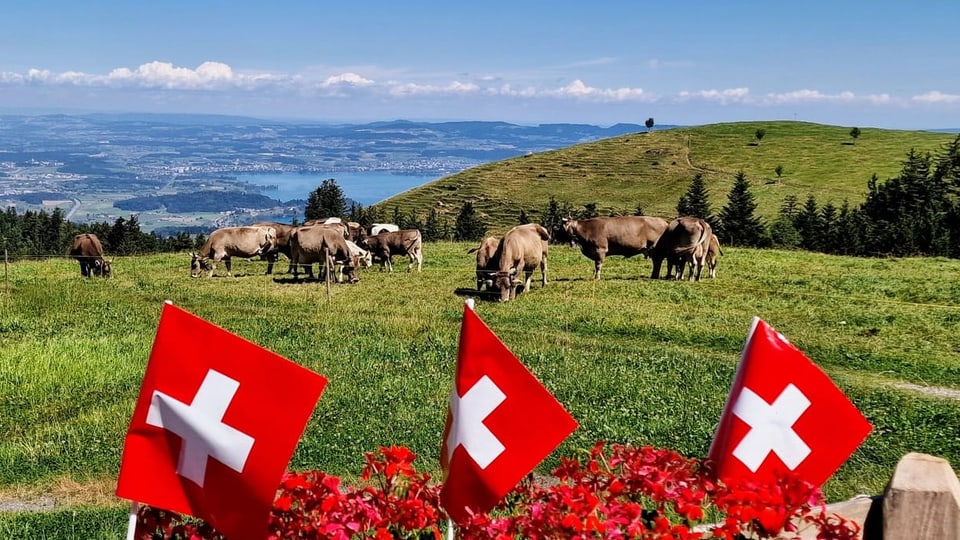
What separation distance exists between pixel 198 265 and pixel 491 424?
3066cm

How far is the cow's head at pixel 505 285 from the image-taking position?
78.2 feet

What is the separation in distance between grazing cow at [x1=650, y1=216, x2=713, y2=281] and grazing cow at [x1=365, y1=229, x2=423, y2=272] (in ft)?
36.5

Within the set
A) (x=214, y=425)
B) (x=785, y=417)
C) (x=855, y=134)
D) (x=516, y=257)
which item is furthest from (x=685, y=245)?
(x=855, y=134)

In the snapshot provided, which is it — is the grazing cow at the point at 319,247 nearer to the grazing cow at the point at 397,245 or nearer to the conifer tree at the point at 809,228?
the grazing cow at the point at 397,245

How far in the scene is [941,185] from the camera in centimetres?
6762

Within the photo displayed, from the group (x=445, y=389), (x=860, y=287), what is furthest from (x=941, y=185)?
(x=445, y=389)

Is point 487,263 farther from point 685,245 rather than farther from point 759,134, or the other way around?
point 759,134

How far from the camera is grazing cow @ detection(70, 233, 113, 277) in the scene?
104ft

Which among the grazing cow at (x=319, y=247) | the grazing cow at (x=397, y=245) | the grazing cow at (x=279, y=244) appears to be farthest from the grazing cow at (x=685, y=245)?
the grazing cow at (x=279, y=244)

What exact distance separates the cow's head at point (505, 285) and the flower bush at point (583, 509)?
59.7ft

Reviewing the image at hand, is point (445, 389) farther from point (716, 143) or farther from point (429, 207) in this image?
point (716, 143)

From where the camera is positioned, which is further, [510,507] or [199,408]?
[510,507]

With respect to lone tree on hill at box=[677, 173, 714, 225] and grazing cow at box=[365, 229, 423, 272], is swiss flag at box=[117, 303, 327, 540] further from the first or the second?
lone tree on hill at box=[677, 173, 714, 225]

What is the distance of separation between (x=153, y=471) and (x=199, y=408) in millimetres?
496
